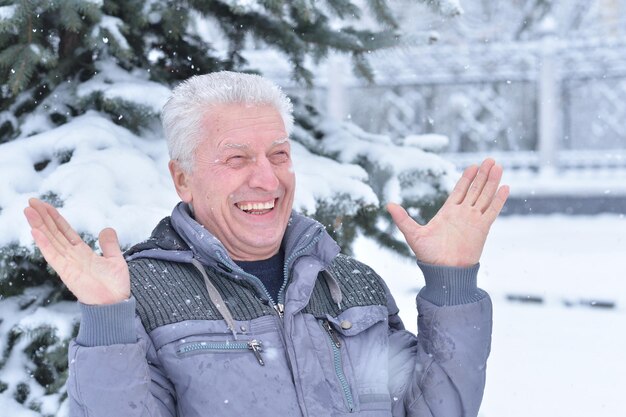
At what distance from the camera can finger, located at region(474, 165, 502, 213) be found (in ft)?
6.88

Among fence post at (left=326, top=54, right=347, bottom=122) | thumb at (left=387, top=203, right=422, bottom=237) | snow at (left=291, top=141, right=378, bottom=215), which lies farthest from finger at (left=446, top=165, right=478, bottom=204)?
fence post at (left=326, top=54, right=347, bottom=122)

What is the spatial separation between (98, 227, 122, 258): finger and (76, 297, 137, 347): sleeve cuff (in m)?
0.11

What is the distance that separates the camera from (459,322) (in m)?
2.09

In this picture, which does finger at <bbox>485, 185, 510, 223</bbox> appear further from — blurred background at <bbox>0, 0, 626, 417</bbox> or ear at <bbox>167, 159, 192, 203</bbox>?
blurred background at <bbox>0, 0, 626, 417</bbox>

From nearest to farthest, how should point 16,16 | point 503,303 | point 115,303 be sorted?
point 115,303, point 16,16, point 503,303

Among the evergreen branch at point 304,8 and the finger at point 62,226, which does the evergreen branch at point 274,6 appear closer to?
the evergreen branch at point 304,8

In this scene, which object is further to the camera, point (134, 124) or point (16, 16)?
point (134, 124)

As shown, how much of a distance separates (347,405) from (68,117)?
1.97m

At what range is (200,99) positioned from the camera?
2096mm

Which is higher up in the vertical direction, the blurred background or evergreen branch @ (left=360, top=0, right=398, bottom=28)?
evergreen branch @ (left=360, top=0, right=398, bottom=28)

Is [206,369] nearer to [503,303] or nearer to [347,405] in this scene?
[347,405]

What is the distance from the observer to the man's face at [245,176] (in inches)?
82.5

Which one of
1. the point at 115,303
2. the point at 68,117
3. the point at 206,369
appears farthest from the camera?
the point at 68,117

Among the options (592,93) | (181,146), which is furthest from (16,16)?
(592,93)
